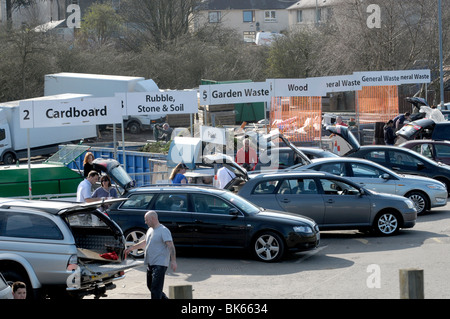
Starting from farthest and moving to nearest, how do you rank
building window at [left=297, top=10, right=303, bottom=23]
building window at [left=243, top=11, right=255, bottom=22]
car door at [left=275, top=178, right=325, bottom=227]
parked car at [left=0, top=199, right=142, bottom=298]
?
building window at [left=243, top=11, right=255, bottom=22] → building window at [left=297, top=10, right=303, bottom=23] → car door at [left=275, top=178, right=325, bottom=227] → parked car at [left=0, top=199, right=142, bottom=298]

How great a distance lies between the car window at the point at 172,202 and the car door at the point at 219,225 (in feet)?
0.86

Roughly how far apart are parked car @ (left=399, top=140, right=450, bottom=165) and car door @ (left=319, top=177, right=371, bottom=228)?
7.11 m

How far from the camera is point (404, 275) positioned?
6.55 meters

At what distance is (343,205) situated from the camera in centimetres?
1411

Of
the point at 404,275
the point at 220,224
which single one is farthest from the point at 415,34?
the point at 404,275

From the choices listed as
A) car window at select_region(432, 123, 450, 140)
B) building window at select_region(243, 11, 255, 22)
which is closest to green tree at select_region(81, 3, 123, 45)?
car window at select_region(432, 123, 450, 140)

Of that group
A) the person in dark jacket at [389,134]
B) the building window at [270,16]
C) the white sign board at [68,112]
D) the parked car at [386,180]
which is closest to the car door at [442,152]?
the parked car at [386,180]

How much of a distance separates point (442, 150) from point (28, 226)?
14.8m

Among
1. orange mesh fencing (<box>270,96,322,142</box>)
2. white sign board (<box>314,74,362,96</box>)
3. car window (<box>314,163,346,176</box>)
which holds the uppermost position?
white sign board (<box>314,74,362,96</box>)

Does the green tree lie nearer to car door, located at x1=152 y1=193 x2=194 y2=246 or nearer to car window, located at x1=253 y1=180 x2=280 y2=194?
car window, located at x1=253 y1=180 x2=280 y2=194

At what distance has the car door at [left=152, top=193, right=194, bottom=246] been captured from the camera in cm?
1251

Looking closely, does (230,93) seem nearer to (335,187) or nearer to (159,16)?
(335,187)

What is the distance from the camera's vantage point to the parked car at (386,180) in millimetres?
16609

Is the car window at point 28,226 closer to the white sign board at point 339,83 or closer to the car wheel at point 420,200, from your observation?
the car wheel at point 420,200
